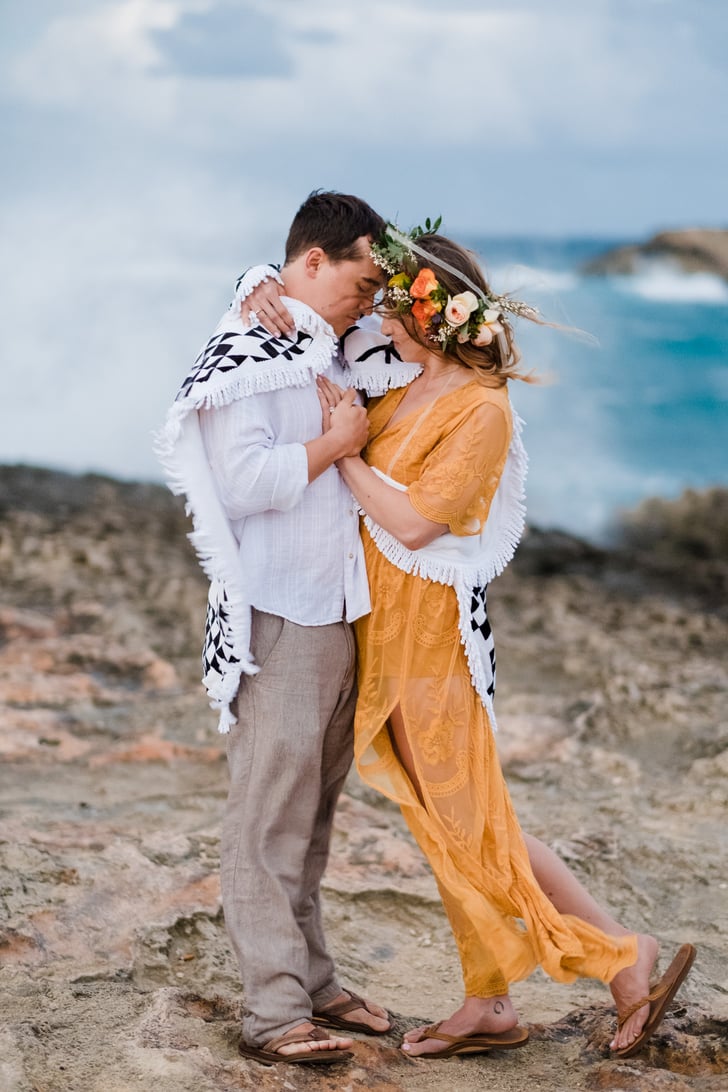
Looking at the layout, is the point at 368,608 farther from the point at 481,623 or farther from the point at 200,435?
the point at 200,435

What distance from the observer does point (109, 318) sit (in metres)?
20.8

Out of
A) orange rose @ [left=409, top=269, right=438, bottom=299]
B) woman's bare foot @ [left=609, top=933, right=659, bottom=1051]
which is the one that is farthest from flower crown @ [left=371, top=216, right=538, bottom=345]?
woman's bare foot @ [left=609, top=933, right=659, bottom=1051]

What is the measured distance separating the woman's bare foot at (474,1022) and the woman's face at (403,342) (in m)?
1.57

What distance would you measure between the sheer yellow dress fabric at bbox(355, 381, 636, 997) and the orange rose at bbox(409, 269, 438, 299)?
245 millimetres

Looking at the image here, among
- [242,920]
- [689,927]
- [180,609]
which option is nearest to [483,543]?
[242,920]

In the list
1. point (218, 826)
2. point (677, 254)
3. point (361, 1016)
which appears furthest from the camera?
point (677, 254)

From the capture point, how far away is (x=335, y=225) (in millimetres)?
2889

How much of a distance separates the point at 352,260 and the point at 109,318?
18.7m

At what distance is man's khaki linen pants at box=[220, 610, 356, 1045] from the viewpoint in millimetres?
2855

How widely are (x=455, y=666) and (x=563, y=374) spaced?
58.3 ft

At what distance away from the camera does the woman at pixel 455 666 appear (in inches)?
112

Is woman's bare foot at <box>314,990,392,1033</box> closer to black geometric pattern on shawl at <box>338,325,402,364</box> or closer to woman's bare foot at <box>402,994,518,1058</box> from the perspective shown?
woman's bare foot at <box>402,994,518,1058</box>

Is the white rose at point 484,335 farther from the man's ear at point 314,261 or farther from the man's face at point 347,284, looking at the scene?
the man's ear at point 314,261

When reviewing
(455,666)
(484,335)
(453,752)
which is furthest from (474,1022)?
(484,335)
